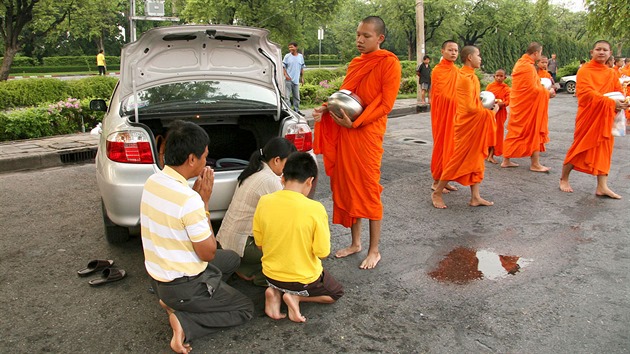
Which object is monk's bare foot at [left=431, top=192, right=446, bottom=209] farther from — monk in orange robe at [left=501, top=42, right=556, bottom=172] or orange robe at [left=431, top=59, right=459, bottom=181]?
monk in orange robe at [left=501, top=42, right=556, bottom=172]

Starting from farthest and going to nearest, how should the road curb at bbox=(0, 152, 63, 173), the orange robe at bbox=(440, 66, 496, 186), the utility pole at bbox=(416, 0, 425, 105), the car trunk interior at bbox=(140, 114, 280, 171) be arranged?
the utility pole at bbox=(416, 0, 425, 105) → the road curb at bbox=(0, 152, 63, 173) → the orange robe at bbox=(440, 66, 496, 186) → the car trunk interior at bbox=(140, 114, 280, 171)

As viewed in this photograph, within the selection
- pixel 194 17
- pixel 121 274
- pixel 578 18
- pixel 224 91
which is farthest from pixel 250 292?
pixel 578 18

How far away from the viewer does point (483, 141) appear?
18.5 feet

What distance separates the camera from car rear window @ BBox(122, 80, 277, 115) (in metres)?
4.30

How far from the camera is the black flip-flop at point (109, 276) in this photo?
3711mm

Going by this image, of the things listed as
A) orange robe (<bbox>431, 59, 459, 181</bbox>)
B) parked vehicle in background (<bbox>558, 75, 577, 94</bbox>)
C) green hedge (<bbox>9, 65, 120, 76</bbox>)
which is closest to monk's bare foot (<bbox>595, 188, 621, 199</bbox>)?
orange robe (<bbox>431, 59, 459, 181</bbox>)

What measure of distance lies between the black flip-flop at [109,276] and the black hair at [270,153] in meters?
1.11

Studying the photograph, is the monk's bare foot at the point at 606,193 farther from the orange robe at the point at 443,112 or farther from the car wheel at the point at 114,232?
the car wheel at the point at 114,232

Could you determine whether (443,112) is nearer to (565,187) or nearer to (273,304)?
(565,187)

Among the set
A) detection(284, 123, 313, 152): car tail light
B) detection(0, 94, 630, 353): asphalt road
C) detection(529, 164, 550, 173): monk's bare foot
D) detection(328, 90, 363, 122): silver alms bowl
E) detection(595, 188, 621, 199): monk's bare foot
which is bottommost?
detection(0, 94, 630, 353): asphalt road

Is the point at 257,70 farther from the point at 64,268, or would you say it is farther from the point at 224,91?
the point at 64,268

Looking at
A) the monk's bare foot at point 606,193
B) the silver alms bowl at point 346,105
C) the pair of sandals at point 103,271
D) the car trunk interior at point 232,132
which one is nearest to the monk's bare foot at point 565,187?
the monk's bare foot at point 606,193

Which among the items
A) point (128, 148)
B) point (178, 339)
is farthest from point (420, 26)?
point (178, 339)

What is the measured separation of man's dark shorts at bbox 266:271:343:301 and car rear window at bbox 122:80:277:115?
1683mm
